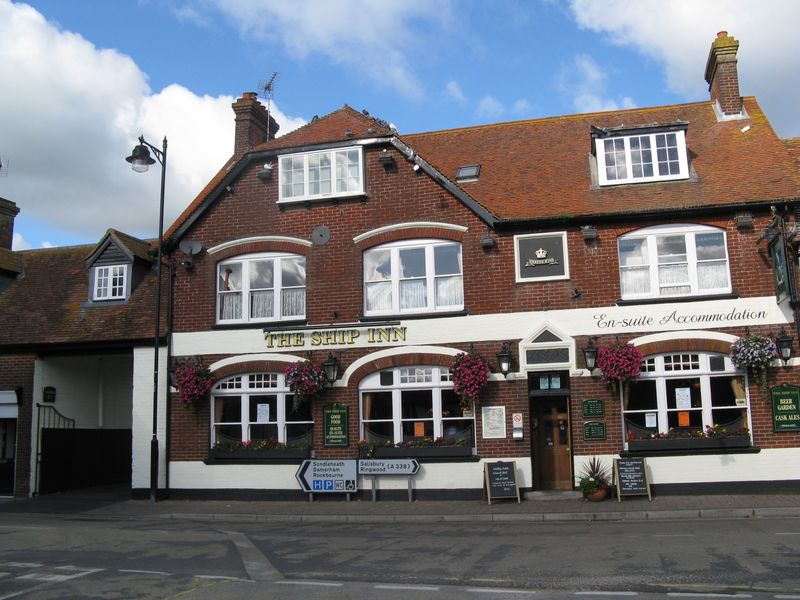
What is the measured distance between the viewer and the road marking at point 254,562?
953 centimetres

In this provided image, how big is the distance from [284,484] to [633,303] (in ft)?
30.5

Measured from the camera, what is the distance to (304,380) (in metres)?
17.7

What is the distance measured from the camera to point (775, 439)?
52.3 ft

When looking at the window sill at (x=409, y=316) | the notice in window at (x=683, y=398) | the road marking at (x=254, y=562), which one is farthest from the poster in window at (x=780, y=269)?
the road marking at (x=254, y=562)

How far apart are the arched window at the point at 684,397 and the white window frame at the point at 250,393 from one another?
8.14m

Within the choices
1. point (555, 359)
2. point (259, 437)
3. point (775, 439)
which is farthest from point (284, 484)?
point (775, 439)

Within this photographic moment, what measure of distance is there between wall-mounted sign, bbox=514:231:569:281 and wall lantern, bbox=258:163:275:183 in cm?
668

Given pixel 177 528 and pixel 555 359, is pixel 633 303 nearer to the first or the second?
pixel 555 359

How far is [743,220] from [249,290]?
11.9 metres

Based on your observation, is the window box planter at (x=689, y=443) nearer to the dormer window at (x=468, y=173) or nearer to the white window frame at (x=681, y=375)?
the white window frame at (x=681, y=375)

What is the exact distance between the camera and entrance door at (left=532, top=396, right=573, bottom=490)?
1722 cm

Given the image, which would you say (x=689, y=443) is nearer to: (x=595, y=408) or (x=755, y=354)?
(x=595, y=408)

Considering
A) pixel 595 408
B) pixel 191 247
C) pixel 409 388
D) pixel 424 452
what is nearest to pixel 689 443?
pixel 595 408

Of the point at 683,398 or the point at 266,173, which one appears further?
the point at 266,173
